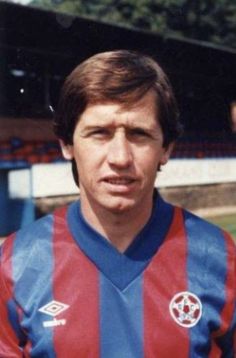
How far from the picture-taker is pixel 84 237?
6.07 ft

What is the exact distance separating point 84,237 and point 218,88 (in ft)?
54.6

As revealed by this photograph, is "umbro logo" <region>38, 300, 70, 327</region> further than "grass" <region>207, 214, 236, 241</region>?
No

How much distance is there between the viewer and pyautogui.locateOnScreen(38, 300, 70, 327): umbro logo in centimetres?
174

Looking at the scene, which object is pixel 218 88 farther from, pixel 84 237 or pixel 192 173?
pixel 84 237

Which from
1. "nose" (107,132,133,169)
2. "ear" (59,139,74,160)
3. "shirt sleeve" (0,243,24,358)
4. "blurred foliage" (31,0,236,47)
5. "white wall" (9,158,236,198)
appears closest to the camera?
"nose" (107,132,133,169)

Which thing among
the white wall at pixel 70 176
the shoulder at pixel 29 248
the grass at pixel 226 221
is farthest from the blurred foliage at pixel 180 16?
the shoulder at pixel 29 248

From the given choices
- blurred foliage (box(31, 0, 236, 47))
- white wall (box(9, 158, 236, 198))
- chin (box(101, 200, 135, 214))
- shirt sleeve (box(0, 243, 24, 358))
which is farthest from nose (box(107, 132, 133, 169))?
blurred foliage (box(31, 0, 236, 47))

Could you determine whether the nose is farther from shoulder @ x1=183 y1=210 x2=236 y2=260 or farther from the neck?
shoulder @ x1=183 y1=210 x2=236 y2=260

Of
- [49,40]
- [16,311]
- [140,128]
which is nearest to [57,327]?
[16,311]

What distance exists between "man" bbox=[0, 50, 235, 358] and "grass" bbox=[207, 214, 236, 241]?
29.8ft

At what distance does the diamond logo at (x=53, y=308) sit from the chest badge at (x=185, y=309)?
30 cm

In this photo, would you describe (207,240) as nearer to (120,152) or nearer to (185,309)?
(185,309)

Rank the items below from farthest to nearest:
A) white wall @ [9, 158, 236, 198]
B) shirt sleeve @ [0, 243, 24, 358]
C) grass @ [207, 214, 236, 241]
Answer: grass @ [207, 214, 236, 241] → white wall @ [9, 158, 236, 198] → shirt sleeve @ [0, 243, 24, 358]

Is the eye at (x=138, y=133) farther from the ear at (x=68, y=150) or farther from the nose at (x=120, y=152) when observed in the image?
the ear at (x=68, y=150)
